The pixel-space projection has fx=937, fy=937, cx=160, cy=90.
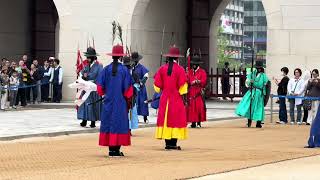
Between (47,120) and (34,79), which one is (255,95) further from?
(34,79)

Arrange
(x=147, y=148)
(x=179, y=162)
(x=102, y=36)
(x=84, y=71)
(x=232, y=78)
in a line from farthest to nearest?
(x=232, y=78), (x=102, y=36), (x=84, y=71), (x=147, y=148), (x=179, y=162)

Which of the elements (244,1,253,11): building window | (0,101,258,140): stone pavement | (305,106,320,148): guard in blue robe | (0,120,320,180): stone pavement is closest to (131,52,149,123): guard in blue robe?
(0,101,258,140): stone pavement

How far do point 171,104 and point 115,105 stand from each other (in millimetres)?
1741

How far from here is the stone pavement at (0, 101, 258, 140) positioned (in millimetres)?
20172

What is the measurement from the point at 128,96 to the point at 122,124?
0.53 meters

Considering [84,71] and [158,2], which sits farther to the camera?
[158,2]

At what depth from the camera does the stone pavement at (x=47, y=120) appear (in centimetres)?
2017

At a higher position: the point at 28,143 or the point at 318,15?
the point at 318,15

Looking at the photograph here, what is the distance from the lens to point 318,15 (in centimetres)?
3041

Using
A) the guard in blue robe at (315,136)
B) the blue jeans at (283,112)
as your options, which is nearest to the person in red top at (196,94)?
the blue jeans at (283,112)

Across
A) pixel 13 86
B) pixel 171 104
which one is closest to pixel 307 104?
pixel 171 104

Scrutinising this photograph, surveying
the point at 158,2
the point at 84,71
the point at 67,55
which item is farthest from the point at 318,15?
the point at 84,71

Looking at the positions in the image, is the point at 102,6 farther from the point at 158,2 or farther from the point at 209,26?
the point at 209,26

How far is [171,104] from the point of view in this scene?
17.0 m
